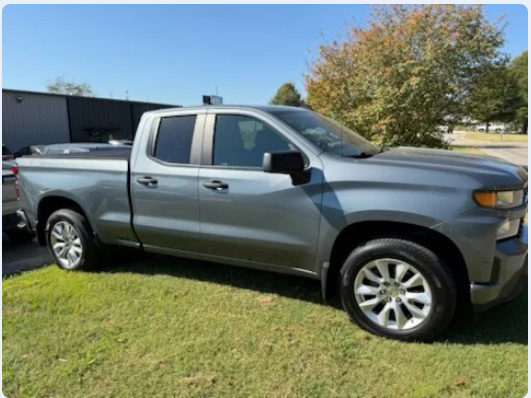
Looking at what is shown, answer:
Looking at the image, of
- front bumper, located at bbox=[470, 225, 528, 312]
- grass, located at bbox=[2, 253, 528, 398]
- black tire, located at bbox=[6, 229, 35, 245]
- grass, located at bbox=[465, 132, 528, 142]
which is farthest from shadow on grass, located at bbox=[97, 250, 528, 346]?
grass, located at bbox=[465, 132, 528, 142]

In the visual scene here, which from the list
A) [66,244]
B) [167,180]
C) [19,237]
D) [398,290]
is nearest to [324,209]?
[398,290]

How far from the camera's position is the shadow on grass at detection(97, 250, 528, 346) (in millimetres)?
3389

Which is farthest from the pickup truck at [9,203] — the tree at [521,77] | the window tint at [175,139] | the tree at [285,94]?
the tree at [285,94]

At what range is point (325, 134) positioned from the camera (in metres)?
3.99

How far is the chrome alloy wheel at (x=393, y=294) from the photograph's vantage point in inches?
128

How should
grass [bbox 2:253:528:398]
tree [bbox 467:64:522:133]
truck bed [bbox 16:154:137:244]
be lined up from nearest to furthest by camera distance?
grass [bbox 2:253:528:398]
truck bed [bbox 16:154:137:244]
tree [bbox 467:64:522:133]

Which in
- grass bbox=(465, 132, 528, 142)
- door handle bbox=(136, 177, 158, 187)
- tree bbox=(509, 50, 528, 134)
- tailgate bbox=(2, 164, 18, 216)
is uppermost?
tree bbox=(509, 50, 528, 134)

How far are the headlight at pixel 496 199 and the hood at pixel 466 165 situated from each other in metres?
0.05

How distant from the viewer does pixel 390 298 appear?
3.37m

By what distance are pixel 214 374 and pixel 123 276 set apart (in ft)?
7.46

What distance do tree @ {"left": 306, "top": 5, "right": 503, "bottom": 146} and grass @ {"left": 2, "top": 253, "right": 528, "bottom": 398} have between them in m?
7.46

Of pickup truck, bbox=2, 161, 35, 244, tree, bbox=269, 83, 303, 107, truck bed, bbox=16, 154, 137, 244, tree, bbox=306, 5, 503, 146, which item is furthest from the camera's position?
tree, bbox=269, 83, 303, 107

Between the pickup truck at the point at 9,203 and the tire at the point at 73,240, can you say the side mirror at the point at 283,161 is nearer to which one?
the tire at the point at 73,240

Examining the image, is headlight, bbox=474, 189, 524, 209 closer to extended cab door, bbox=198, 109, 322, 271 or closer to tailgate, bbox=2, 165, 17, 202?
extended cab door, bbox=198, 109, 322, 271
